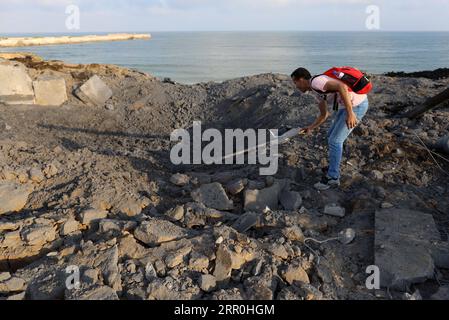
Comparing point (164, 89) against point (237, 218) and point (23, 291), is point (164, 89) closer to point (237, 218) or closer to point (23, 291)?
point (237, 218)

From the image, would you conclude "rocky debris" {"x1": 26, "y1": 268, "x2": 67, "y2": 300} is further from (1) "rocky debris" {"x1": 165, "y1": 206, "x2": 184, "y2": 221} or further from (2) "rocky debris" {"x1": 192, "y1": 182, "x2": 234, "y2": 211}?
(2) "rocky debris" {"x1": 192, "y1": 182, "x2": 234, "y2": 211}

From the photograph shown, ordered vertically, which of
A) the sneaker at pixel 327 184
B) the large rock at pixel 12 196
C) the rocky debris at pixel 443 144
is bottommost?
the large rock at pixel 12 196

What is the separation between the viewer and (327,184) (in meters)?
4.54

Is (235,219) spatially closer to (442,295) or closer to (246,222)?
(246,222)

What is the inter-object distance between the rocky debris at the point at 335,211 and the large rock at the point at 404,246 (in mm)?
360

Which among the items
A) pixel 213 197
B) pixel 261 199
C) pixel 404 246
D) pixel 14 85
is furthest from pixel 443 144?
pixel 14 85

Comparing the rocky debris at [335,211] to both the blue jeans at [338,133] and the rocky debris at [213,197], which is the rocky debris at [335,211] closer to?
the blue jeans at [338,133]

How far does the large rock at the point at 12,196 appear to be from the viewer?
4.22 meters

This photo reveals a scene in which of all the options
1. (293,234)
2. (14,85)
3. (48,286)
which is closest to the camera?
(48,286)

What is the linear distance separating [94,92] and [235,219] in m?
6.80

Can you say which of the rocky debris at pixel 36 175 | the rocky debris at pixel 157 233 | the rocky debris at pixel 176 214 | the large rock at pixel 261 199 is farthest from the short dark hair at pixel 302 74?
the rocky debris at pixel 36 175

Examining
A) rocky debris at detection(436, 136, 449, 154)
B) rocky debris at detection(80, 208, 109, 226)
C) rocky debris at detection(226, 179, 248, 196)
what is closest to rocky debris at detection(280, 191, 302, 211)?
rocky debris at detection(226, 179, 248, 196)

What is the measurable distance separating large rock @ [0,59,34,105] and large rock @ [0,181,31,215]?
490cm
